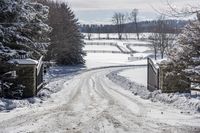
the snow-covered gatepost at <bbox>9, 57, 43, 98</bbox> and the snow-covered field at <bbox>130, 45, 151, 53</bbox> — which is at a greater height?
the snow-covered gatepost at <bbox>9, 57, 43, 98</bbox>

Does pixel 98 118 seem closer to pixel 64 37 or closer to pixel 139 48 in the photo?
pixel 64 37

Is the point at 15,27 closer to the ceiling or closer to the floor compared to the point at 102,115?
closer to the ceiling

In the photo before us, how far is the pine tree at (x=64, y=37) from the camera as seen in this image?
46.7m

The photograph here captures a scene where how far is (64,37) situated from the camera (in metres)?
49.4

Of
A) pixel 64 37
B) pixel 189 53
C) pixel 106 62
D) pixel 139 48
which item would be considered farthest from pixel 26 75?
pixel 139 48

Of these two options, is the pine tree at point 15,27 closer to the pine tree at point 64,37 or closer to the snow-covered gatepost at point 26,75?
the snow-covered gatepost at point 26,75

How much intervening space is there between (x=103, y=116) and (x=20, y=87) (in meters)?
5.53

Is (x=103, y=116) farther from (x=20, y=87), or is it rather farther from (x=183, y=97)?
(x=20, y=87)

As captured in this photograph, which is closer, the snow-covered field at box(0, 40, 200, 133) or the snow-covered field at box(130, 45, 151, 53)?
the snow-covered field at box(0, 40, 200, 133)

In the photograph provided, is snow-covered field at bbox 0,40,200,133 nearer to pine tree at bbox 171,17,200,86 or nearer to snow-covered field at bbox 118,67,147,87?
pine tree at bbox 171,17,200,86

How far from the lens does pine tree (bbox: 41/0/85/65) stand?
153ft

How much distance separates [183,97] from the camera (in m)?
15.6

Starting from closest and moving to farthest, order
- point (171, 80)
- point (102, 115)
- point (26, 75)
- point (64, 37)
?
point (102, 115) → point (26, 75) → point (171, 80) → point (64, 37)

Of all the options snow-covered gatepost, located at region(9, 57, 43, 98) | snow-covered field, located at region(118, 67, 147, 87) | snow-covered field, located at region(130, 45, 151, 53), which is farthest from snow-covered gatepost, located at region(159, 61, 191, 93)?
snow-covered field, located at region(130, 45, 151, 53)
